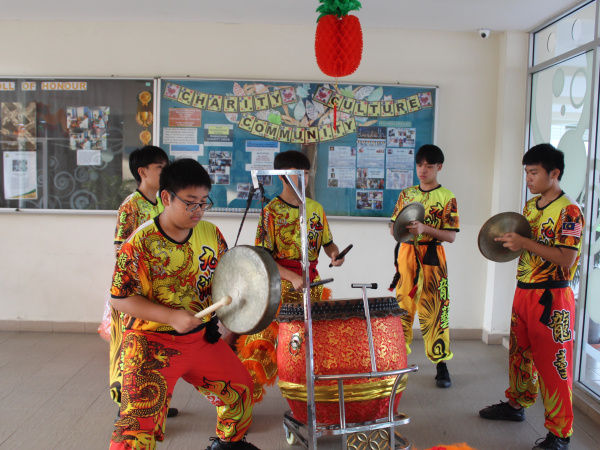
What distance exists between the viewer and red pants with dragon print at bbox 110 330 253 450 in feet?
5.86

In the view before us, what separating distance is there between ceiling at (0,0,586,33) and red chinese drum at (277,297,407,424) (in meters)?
2.29

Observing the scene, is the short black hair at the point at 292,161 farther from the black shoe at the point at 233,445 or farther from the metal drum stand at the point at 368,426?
the black shoe at the point at 233,445

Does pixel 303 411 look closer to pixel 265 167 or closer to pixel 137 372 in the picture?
pixel 137 372

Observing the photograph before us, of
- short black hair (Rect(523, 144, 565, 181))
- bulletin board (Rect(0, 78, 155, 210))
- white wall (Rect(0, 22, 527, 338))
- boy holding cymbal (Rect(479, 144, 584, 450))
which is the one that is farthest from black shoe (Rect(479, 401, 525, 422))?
bulletin board (Rect(0, 78, 155, 210))

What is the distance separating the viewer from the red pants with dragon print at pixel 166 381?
179 cm

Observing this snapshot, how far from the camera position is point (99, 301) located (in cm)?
434

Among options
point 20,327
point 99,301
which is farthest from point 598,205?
point 20,327

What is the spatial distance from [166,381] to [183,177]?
74cm

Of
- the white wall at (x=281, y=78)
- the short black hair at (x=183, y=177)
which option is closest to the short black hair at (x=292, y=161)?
the short black hair at (x=183, y=177)

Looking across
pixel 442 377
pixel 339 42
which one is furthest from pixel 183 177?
pixel 442 377

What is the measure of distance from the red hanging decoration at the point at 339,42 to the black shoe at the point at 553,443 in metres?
2.16

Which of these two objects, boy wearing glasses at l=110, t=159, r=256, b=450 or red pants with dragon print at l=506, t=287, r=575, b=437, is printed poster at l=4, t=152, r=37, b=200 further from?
red pants with dragon print at l=506, t=287, r=575, b=437

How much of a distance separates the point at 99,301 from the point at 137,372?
8.98ft

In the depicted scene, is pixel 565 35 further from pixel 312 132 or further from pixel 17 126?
pixel 17 126
